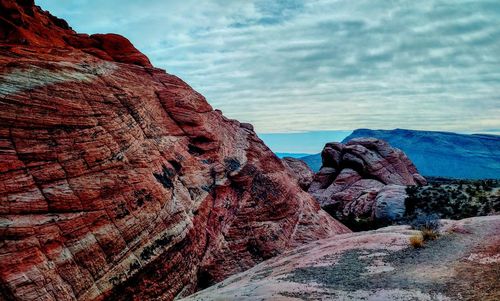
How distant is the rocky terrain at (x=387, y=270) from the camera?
1542 cm

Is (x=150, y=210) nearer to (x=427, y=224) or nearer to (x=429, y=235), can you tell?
(x=429, y=235)

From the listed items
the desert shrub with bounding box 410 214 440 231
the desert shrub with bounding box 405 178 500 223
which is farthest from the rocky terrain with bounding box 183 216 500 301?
the desert shrub with bounding box 405 178 500 223

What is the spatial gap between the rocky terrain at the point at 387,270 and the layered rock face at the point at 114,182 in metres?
3.96

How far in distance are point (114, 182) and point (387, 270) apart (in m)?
14.0

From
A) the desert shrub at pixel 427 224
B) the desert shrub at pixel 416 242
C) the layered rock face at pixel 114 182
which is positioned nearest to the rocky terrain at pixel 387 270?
the desert shrub at pixel 416 242

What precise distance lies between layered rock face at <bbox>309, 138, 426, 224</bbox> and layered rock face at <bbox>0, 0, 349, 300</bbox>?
2228 cm

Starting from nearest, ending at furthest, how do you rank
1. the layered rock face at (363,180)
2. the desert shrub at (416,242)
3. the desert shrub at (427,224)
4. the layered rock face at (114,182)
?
the layered rock face at (114,182) < the desert shrub at (416,242) < the desert shrub at (427,224) < the layered rock face at (363,180)

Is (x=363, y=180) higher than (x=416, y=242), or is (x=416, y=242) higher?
(x=363, y=180)

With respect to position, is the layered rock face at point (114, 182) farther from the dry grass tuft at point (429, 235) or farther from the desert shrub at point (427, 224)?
the dry grass tuft at point (429, 235)

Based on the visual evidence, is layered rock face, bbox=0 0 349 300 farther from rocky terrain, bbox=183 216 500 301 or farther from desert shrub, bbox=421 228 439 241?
desert shrub, bbox=421 228 439 241

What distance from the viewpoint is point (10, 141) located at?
18469mm

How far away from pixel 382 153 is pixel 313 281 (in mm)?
61765

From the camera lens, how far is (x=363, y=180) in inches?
2721

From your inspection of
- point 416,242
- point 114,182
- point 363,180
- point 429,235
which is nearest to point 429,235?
point 429,235
